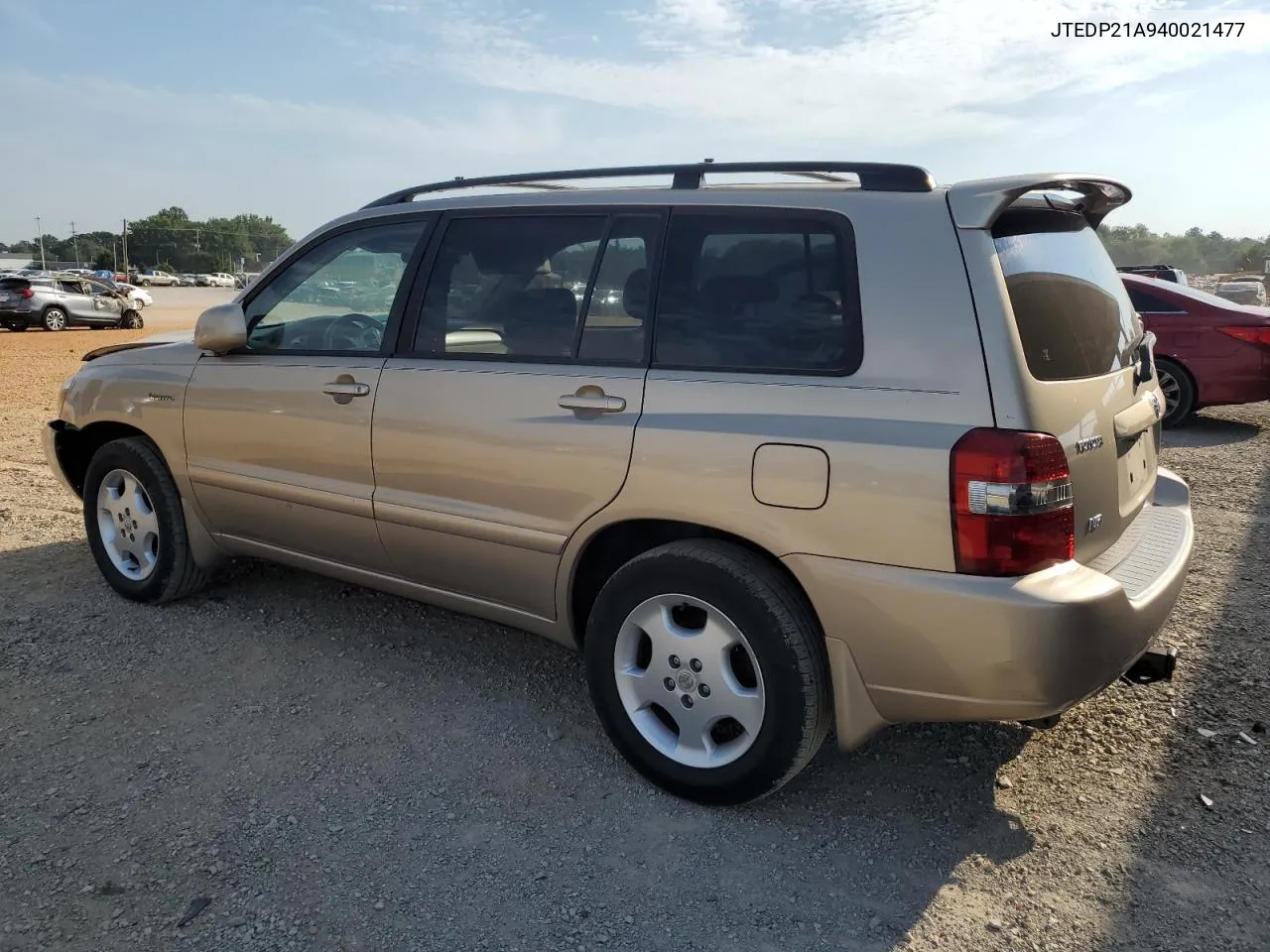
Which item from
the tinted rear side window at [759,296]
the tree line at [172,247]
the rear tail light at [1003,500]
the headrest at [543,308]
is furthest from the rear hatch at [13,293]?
the tree line at [172,247]

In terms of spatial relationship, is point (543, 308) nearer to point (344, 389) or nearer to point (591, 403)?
point (591, 403)

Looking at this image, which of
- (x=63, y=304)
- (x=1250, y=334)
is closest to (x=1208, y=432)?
(x=1250, y=334)

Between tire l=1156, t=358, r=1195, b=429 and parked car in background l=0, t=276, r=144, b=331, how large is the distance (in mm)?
24642

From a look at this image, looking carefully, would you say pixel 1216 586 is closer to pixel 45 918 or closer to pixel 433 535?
pixel 433 535

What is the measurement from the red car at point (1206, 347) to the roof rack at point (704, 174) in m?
6.87

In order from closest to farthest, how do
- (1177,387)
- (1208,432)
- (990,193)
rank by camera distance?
(990,193)
(1177,387)
(1208,432)

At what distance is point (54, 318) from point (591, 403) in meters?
26.2

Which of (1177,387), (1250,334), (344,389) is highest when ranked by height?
(344,389)

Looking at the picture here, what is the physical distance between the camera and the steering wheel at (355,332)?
12.0 ft

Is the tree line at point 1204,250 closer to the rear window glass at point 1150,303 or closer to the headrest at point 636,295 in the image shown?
the rear window glass at point 1150,303

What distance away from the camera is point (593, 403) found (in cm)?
296

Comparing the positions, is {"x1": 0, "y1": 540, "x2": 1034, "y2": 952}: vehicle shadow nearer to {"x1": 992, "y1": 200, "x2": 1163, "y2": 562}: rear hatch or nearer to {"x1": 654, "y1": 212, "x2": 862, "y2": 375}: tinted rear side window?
{"x1": 992, "y1": 200, "x2": 1163, "y2": 562}: rear hatch

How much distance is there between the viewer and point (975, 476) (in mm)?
2354

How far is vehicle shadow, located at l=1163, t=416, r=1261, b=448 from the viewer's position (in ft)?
27.6
